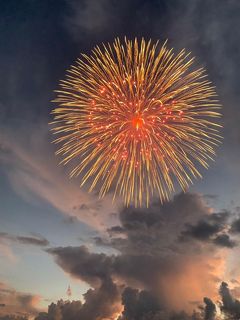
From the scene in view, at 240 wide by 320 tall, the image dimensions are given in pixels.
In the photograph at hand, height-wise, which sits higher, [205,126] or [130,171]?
[205,126]

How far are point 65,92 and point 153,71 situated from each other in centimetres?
1083

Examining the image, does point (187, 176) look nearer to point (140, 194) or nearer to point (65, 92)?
point (140, 194)

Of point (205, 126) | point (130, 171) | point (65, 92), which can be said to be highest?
point (65, 92)

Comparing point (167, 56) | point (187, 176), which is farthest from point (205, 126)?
point (167, 56)

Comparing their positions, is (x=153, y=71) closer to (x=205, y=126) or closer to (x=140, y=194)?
(x=205, y=126)

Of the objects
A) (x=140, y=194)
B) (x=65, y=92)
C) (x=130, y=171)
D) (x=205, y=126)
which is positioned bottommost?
(x=140, y=194)

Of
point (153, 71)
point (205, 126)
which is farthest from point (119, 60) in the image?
point (205, 126)

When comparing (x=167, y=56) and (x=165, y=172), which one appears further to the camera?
(x=165, y=172)

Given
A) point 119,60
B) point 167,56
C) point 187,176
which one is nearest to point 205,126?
point 187,176

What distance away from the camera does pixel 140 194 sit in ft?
147

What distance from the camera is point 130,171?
46500mm

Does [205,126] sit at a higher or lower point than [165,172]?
higher

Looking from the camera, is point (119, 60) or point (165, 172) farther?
point (165, 172)

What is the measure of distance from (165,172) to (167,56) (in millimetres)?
13937
